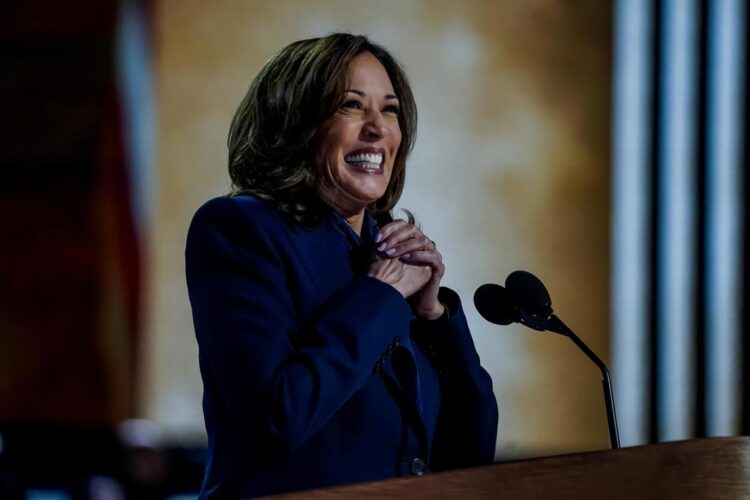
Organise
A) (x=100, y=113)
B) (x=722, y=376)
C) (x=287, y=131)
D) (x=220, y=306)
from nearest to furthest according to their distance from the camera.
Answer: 1. (x=220, y=306)
2. (x=287, y=131)
3. (x=100, y=113)
4. (x=722, y=376)

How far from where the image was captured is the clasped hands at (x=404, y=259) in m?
1.56

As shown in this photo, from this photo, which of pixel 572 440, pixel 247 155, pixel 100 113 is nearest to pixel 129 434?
pixel 100 113

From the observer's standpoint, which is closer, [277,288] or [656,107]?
[277,288]

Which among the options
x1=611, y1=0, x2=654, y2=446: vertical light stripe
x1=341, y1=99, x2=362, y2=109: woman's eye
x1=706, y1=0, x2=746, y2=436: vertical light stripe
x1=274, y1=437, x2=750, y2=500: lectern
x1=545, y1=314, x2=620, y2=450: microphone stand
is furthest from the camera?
x1=706, y1=0, x2=746, y2=436: vertical light stripe

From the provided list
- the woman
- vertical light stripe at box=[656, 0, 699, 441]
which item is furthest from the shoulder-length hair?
vertical light stripe at box=[656, 0, 699, 441]

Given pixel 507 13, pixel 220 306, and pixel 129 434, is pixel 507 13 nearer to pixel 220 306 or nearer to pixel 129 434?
pixel 129 434

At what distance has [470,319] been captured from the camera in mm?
3457

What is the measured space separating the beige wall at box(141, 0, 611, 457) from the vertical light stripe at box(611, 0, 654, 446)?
5cm

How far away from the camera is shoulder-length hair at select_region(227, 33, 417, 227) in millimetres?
1606

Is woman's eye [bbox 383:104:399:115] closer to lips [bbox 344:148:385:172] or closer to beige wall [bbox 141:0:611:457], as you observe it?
lips [bbox 344:148:385:172]

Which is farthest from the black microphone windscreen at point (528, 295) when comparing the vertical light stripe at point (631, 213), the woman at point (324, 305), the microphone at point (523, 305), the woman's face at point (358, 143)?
the vertical light stripe at point (631, 213)

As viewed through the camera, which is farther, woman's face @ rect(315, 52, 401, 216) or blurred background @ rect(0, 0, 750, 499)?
blurred background @ rect(0, 0, 750, 499)

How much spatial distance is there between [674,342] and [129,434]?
1656 millimetres

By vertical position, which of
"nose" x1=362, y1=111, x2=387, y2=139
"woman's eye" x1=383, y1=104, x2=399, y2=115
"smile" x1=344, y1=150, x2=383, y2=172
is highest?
"woman's eye" x1=383, y1=104, x2=399, y2=115
